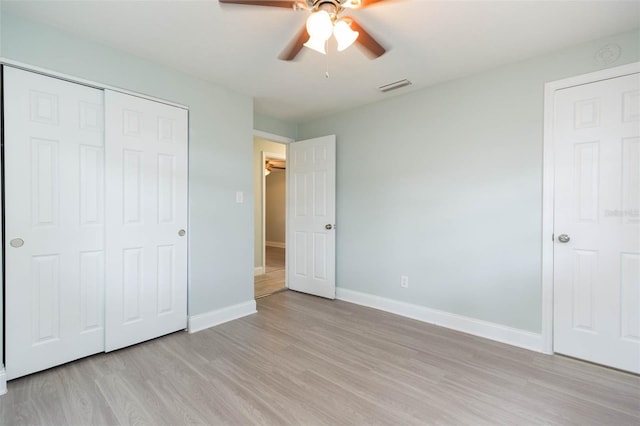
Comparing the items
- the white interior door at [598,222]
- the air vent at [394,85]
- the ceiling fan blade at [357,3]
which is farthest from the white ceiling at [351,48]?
the white interior door at [598,222]

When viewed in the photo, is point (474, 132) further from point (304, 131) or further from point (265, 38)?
point (304, 131)

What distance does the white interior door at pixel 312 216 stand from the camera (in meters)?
3.80

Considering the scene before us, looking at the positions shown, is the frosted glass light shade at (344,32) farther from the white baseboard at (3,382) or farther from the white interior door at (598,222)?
the white baseboard at (3,382)

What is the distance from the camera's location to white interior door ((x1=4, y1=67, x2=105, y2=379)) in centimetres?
195

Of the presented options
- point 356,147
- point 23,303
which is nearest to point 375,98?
point 356,147

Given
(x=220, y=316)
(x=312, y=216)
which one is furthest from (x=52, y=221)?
(x=312, y=216)

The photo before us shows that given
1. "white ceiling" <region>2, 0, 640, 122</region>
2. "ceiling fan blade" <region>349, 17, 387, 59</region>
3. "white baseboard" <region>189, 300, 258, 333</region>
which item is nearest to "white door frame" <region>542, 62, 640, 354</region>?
"white ceiling" <region>2, 0, 640, 122</region>

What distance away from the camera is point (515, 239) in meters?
2.56

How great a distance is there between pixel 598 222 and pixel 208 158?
333cm

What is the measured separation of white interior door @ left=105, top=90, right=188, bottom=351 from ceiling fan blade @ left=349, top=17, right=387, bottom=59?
1773mm

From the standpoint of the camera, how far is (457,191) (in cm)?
288

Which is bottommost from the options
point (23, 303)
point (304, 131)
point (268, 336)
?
point (268, 336)

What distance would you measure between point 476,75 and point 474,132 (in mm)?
518

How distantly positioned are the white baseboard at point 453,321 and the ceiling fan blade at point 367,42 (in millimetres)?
2450
